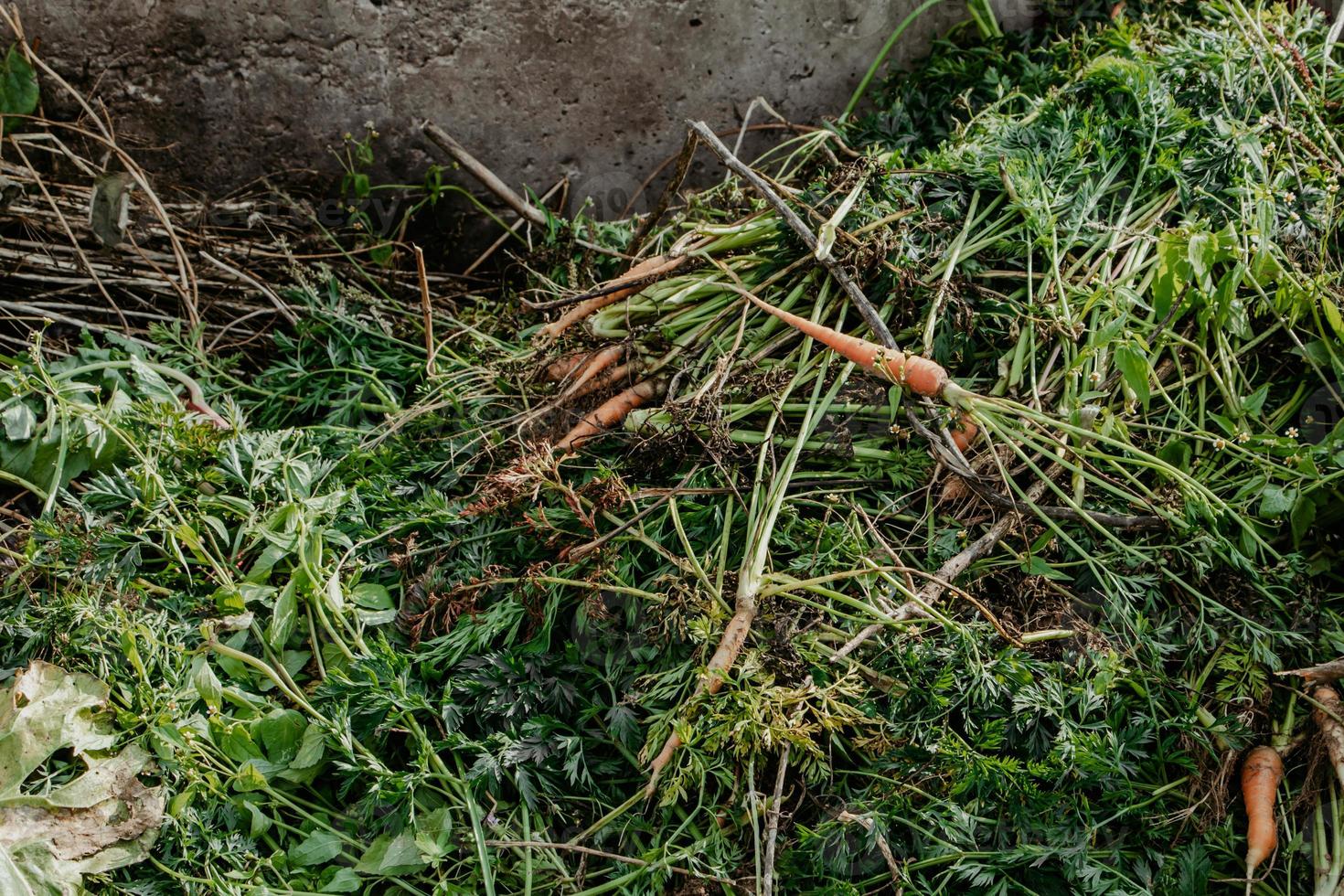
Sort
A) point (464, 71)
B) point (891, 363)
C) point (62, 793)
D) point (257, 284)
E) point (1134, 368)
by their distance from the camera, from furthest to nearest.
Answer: point (464, 71) < point (257, 284) < point (891, 363) < point (1134, 368) < point (62, 793)

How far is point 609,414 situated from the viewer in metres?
2.48

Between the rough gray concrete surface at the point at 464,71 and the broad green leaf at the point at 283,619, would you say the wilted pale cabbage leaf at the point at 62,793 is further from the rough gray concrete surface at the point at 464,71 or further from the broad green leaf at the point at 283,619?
the rough gray concrete surface at the point at 464,71

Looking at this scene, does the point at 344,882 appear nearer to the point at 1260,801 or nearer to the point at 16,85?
the point at 1260,801

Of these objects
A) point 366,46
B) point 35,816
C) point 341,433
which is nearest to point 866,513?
point 341,433

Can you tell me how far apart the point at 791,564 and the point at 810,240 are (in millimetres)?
834

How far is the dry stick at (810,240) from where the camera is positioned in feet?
7.63

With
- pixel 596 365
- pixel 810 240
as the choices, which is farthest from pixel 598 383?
pixel 810 240

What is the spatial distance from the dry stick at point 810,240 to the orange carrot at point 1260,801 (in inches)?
Answer: 43.0

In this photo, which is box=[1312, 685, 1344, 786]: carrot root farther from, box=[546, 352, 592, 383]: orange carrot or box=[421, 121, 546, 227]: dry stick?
box=[421, 121, 546, 227]: dry stick

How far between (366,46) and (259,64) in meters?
0.35

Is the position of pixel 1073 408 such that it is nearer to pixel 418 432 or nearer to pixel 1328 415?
pixel 1328 415

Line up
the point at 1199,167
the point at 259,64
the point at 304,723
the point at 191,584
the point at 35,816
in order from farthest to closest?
the point at 259,64 < the point at 1199,167 < the point at 191,584 < the point at 304,723 < the point at 35,816

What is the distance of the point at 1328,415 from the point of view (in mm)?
2322

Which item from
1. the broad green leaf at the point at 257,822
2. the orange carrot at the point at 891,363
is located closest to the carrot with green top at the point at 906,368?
the orange carrot at the point at 891,363
